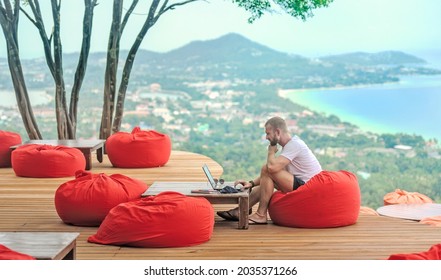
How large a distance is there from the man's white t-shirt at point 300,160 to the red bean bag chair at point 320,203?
0.42ft

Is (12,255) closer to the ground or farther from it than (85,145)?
farther from it

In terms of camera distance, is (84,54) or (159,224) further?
(84,54)

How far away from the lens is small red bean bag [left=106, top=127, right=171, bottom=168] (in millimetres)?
10469

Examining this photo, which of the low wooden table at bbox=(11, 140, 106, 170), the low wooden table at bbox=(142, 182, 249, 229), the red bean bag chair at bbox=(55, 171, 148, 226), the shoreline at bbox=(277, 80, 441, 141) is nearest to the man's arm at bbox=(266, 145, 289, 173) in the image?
the low wooden table at bbox=(142, 182, 249, 229)

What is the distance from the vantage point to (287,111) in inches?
556

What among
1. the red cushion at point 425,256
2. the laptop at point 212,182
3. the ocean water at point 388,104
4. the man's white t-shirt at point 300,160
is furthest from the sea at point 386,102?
the red cushion at point 425,256

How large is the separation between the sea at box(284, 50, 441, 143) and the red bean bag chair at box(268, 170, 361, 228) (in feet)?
21.4

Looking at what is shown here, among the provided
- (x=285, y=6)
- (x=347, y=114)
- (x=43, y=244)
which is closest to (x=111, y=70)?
(x=285, y=6)

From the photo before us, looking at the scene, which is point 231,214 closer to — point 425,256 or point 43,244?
point 43,244

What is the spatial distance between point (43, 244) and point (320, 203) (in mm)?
2354

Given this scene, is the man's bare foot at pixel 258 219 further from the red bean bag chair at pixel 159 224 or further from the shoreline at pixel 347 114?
the shoreline at pixel 347 114

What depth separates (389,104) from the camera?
13562 mm
